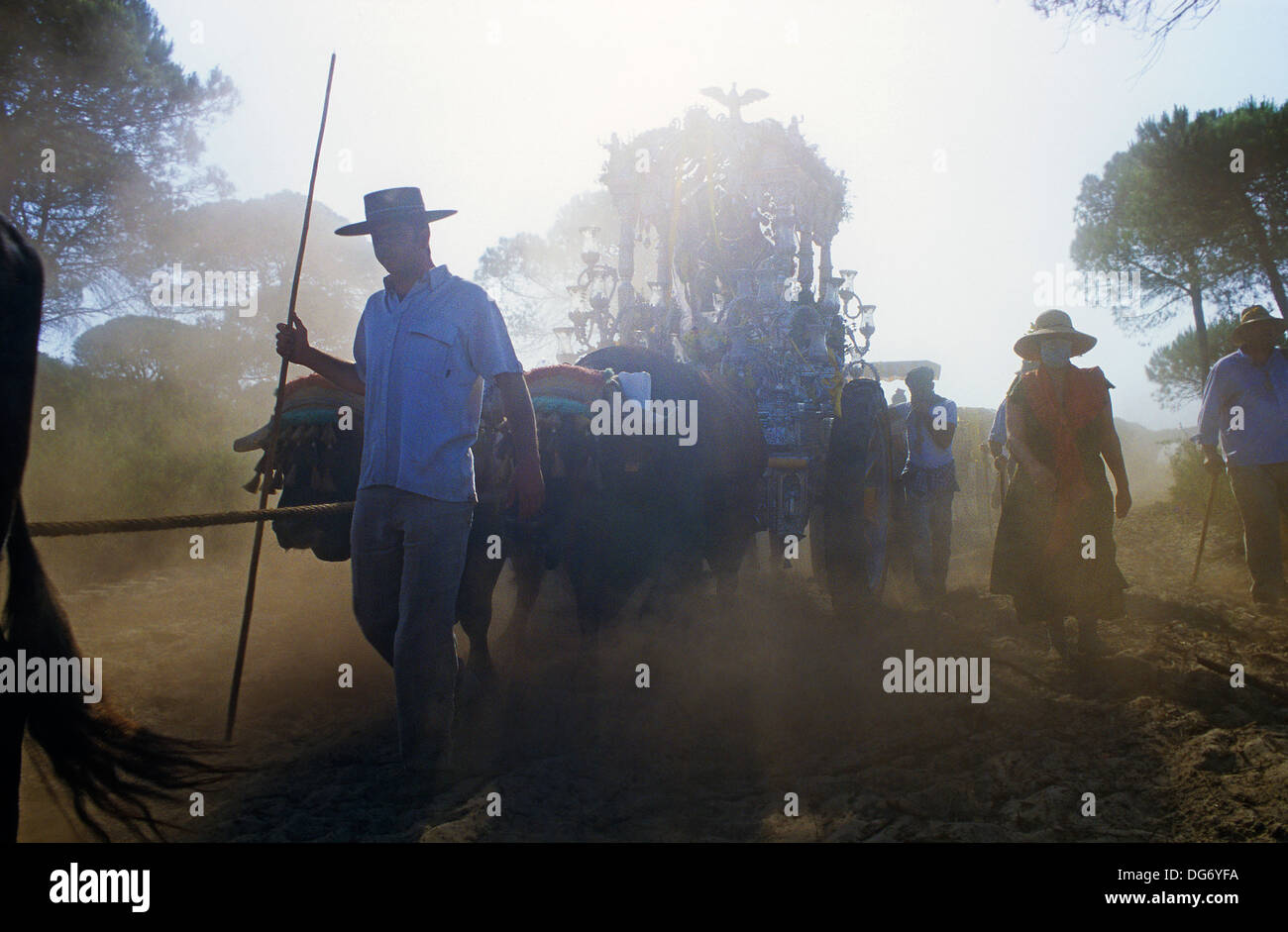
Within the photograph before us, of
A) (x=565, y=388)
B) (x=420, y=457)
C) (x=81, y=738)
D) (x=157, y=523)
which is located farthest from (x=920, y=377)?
(x=81, y=738)

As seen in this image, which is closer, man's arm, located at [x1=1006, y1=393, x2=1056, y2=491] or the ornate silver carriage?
man's arm, located at [x1=1006, y1=393, x2=1056, y2=491]

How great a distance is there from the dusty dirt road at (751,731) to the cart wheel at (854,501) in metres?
0.32

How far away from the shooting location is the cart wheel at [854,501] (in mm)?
5527

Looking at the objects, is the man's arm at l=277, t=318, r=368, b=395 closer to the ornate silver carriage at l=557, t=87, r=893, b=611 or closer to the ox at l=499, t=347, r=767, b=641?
the ox at l=499, t=347, r=767, b=641

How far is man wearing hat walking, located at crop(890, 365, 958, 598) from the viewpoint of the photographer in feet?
21.0

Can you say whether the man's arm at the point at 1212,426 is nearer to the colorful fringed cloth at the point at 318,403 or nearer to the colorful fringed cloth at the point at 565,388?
the colorful fringed cloth at the point at 565,388

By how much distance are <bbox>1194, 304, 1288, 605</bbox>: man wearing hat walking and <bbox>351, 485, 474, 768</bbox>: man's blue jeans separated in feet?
18.1

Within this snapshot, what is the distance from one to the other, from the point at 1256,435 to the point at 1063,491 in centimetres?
227

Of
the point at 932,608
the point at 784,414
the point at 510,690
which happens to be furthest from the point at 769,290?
the point at 510,690

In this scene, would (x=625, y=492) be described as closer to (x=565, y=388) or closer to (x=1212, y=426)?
(x=565, y=388)

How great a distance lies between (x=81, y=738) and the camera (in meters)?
2.20

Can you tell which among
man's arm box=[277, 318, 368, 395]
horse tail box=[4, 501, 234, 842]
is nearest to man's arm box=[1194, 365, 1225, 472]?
man's arm box=[277, 318, 368, 395]
